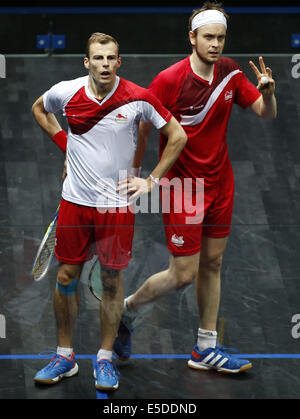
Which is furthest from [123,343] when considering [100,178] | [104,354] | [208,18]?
[208,18]

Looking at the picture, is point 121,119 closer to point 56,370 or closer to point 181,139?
point 181,139

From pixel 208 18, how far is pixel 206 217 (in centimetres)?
97

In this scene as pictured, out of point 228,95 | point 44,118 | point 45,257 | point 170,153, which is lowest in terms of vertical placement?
point 45,257

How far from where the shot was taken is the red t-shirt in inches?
170

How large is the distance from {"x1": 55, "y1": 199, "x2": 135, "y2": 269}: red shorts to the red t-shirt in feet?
1.51

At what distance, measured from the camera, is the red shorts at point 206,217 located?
13.4 ft

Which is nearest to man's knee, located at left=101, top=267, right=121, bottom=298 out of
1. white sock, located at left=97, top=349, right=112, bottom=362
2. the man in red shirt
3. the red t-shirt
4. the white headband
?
white sock, located at left=97, top=349, right=112, bottom=362

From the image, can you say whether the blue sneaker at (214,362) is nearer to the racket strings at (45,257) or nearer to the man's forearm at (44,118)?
the racket strings at (45,257)

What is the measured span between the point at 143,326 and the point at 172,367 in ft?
0.76

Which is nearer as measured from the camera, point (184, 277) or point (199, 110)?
point (184, 277)

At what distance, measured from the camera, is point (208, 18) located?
4.29 meters

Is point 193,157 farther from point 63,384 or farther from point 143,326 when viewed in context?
point 63,384
